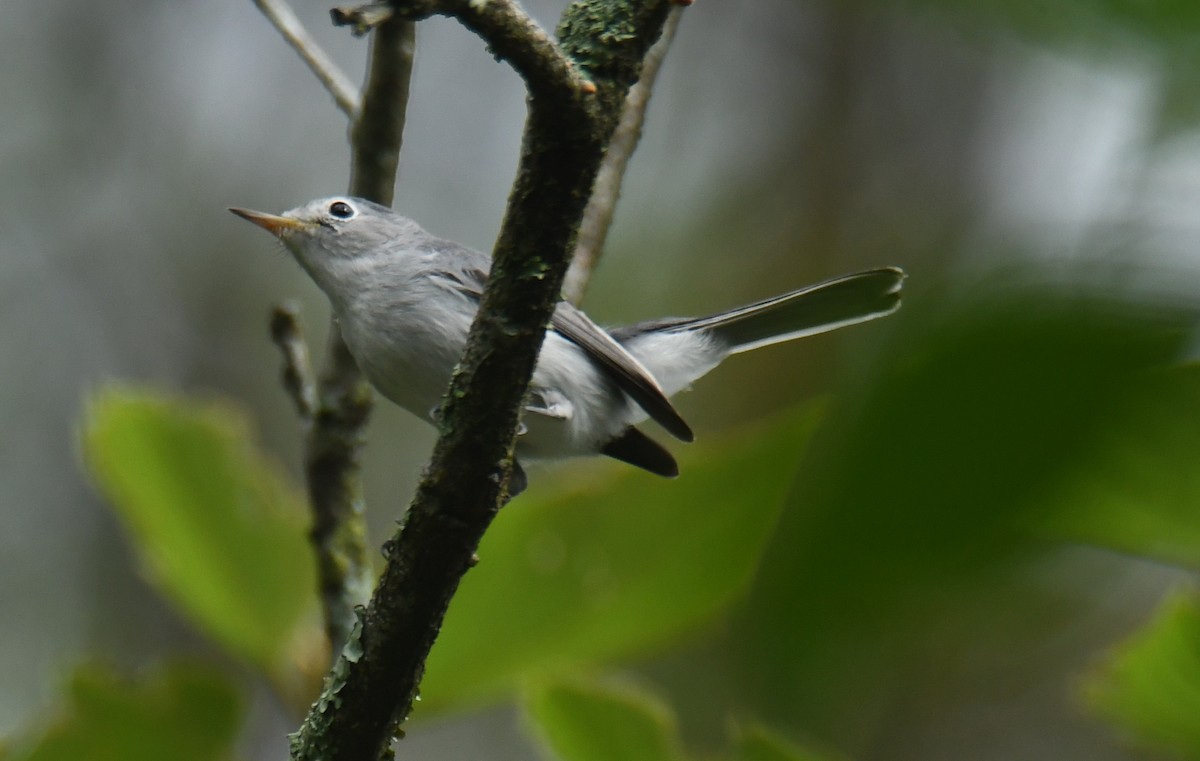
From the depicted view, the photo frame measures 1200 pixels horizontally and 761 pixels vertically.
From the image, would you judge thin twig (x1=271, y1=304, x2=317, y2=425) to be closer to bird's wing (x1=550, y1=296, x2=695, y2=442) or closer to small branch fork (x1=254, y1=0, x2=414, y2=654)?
small branch fork (x1=254, y1=0, x2=414, y2=654)

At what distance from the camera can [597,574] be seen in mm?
2117

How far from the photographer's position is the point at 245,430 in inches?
117

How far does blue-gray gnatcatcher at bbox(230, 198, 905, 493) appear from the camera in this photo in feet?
9.73

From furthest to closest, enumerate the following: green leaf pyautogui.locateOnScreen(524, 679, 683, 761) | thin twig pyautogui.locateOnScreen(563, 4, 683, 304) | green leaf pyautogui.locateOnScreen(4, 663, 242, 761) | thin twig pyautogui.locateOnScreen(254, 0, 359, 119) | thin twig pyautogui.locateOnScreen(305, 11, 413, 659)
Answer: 1. thin twig pyautogui.locateOnScreen(563, 4, 683, 304)
2. thin twig pyautogui.locateOnScreen(254, 0, 359, 119)
3. thin twig pyautogui.locateOnScreen(305, 11, 413, 659)
4. green leaf pyautogui.locateOnScreen(4, 663, 242, 761)
5. green leaf pyautogui.locateOnScreen(524, 679, 683, 761)

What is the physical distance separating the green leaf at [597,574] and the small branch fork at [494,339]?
278 mm

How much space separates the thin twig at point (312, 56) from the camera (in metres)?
3.13

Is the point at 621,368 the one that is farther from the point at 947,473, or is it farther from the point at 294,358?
the point at 947,473

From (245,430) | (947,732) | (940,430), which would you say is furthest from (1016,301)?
(947,732)

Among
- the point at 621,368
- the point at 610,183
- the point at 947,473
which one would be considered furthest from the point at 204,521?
the point at 947,473

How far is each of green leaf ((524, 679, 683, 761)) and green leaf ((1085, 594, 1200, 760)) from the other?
65 cm

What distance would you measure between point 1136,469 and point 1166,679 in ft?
3.88

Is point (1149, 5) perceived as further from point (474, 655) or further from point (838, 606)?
point (474, 655)

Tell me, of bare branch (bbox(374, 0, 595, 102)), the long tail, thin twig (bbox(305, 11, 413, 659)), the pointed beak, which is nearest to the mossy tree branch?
bare branch (bbox(374, 0, 595, 102))

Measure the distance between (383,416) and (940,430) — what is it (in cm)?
905
